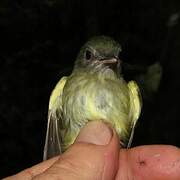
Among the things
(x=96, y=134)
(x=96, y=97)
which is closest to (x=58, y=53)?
(x=96, y=97)

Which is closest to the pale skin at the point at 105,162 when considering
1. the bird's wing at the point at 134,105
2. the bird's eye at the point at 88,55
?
the bird's wing at the point at 134,105

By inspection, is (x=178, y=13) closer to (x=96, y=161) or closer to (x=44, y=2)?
(x=44, y=2)

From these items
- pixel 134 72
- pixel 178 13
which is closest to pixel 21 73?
pixel 134 72

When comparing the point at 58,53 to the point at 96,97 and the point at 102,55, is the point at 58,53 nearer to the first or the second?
the point at 102,55

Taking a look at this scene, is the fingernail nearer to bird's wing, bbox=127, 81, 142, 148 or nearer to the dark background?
bird's wing, bbox=127, 81, 142, 148

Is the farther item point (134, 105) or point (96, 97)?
point (134, 105)

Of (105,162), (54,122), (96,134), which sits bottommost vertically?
(54,122)

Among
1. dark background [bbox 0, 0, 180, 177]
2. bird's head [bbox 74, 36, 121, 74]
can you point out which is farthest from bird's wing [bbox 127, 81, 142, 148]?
dark background [bbox 0, 0, 180, 177]
